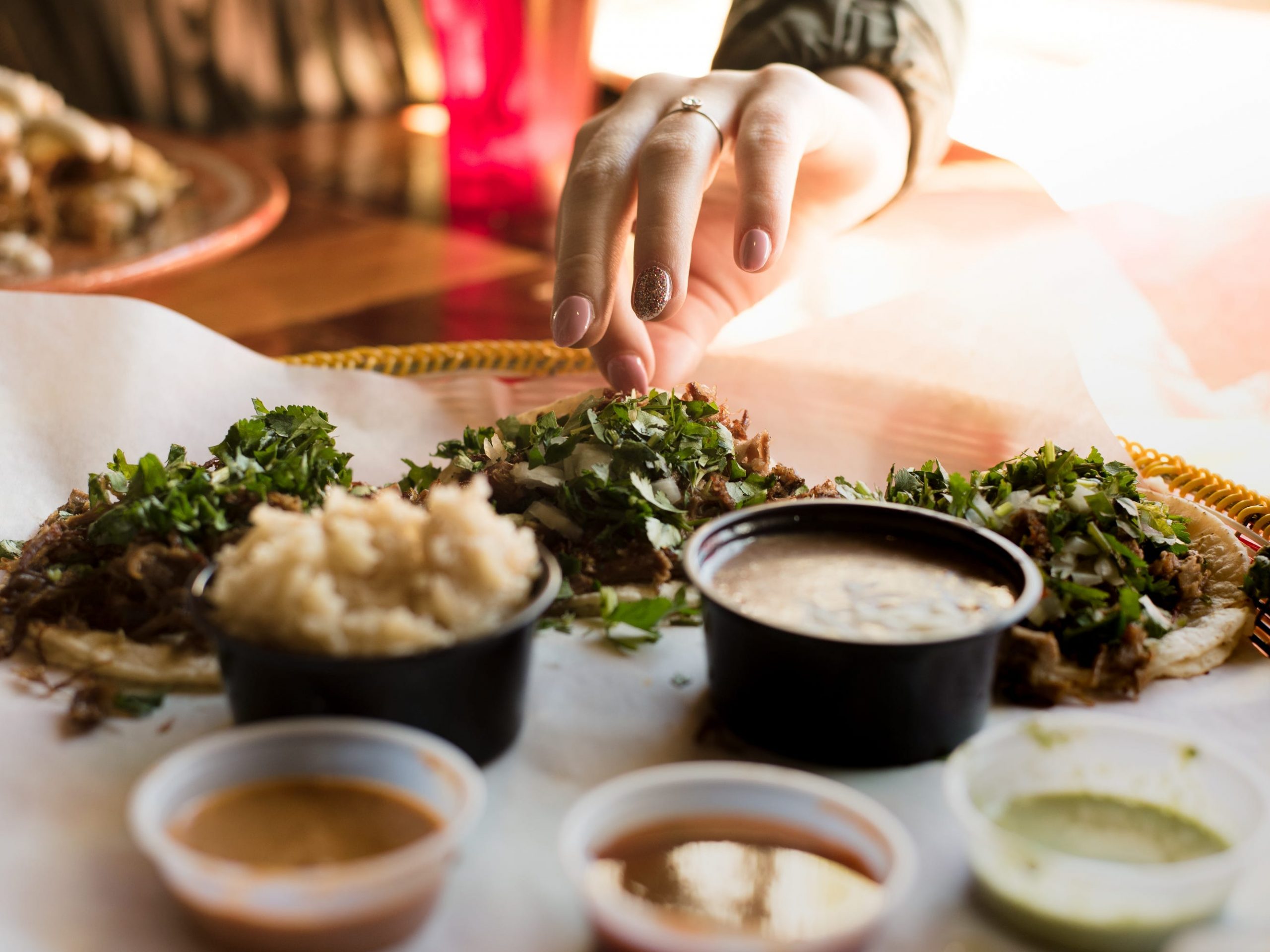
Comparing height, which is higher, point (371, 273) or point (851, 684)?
point (851, 684)

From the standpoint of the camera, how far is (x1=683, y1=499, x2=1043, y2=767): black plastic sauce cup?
172cm

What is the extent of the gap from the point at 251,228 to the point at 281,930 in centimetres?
265

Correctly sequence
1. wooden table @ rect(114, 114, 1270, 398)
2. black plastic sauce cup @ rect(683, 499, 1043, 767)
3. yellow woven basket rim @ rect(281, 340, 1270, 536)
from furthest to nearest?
wooden table @ rect(114, 114, 1270, 398) → yellow woven basket rim @ rect(281, 340, 1270, 536) → black plastic sauce cup @ rect(683, 499, 1043, 767)

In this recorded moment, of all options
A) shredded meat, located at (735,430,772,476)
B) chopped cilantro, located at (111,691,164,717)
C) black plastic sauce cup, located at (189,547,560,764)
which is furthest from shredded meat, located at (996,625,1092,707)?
chopped cilantro, located at (111,691,164,717)

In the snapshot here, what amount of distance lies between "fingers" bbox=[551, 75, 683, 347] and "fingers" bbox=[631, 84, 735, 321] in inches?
2.7

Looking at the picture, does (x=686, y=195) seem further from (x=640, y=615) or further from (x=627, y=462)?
(x=640, y=615)

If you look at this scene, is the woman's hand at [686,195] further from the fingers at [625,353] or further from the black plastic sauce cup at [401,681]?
the black plastic sauce cup at [401,681]

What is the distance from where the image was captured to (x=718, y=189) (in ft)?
12.0

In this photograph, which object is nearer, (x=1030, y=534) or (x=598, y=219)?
(x=1030, y=534)

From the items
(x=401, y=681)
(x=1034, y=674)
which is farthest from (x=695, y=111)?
(x=401, y=681)

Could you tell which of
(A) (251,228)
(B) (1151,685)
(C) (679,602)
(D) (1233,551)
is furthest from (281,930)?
(A) (251,228)

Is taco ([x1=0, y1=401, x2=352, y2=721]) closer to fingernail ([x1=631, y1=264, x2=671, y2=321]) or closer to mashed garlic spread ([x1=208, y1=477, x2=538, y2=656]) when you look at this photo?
mashed garlic spread ([x1=208, y1=477, x2=538, y2=656])

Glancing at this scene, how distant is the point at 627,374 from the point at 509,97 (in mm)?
3903

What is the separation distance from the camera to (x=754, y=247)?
2.39 metres
